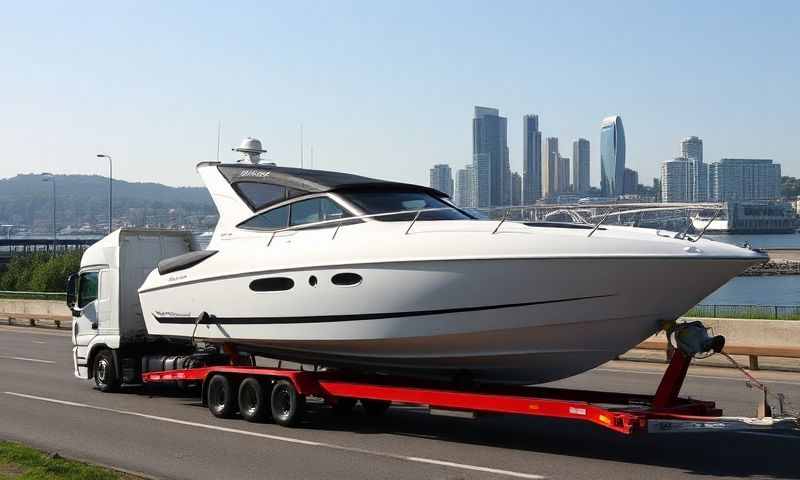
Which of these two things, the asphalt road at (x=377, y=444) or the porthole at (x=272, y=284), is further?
the porthole at (x=272, y=284)

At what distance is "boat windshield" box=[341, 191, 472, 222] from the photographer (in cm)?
1148

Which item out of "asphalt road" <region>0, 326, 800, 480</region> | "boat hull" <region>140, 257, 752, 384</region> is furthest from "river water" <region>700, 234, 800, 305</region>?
"boat hull" <region>140, 257, 752, 384</region>

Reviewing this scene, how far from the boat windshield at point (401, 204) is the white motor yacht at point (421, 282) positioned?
26 mm

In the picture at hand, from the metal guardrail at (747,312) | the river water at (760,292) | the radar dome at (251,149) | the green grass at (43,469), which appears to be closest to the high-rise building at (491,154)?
the river water at (760,292)

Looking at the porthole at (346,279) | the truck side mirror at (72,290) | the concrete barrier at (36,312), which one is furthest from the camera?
the concrete barrier at (36,312)

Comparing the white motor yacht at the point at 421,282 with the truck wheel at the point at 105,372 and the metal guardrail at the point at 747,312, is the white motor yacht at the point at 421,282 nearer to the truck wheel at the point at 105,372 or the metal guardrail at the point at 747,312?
the truck wheel at the point at 105,372

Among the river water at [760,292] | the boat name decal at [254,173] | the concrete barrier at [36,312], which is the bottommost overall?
the river water at [760,292]

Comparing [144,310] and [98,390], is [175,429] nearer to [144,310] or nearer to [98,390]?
[144,310]

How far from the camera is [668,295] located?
9508 millimetres

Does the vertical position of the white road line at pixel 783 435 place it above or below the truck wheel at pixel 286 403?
below

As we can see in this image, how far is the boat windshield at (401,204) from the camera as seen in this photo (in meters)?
11.5

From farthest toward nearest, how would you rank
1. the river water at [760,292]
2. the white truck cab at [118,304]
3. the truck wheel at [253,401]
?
the river water at [760,292] → the white truck cab at [118,304] → the truck wheel at [253,401]

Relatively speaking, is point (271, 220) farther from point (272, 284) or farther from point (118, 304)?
point (118, 304)

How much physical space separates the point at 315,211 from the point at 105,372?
5766mm
